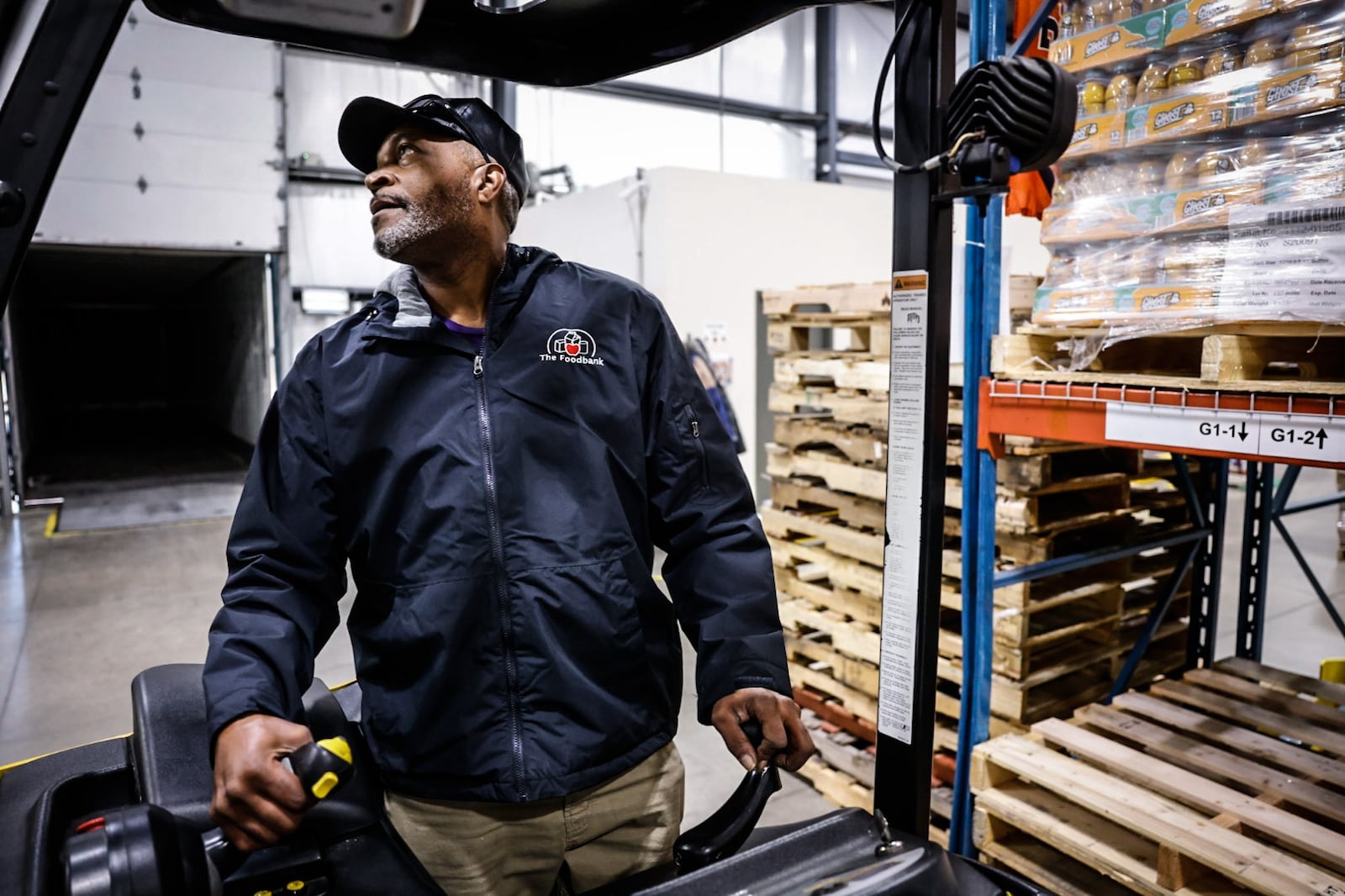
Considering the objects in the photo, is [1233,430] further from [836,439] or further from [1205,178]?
[836,439]

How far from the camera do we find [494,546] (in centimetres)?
176

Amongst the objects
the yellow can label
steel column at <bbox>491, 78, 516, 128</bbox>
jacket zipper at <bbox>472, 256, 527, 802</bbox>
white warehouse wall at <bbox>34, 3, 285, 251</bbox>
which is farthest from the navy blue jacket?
steel column at <bbox>491, 78, 516, 128</bbox>

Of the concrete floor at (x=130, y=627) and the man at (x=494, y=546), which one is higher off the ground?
the man at (x=494, y=546)

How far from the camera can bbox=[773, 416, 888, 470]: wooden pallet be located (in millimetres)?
4336

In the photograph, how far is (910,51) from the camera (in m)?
1.58

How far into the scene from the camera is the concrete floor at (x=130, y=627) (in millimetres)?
4469

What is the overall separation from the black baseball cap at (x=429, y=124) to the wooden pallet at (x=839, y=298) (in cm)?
243

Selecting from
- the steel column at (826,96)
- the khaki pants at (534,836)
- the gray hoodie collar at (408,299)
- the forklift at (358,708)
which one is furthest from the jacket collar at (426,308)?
the steel column at (826,96)

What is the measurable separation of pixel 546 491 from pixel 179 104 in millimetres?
10558

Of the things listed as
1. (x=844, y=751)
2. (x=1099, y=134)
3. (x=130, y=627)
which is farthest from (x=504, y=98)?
(x=1099, y=134)

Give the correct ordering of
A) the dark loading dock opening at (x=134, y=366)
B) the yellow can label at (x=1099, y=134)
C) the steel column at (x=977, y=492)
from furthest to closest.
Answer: the dark loading dock opening at (x=134, y=366), the steel column at (x=977, y=492), the yellow can label at (x=1099, y=134)

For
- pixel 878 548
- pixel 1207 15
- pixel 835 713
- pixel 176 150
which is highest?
pixel 176 150

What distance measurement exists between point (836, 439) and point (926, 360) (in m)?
2.89

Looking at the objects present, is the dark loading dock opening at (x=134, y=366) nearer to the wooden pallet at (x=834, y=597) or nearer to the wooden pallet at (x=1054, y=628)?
the wooden pallet at (x=834, y=597)
